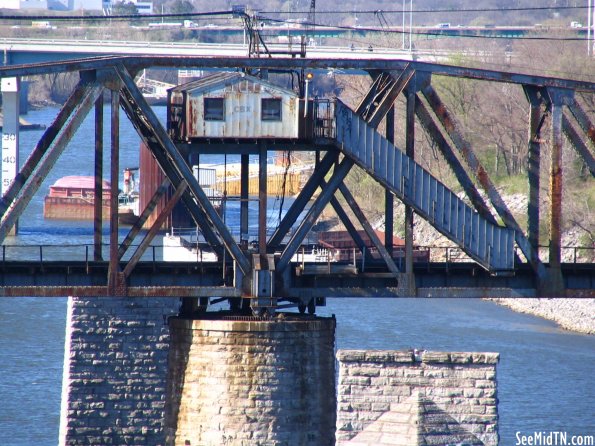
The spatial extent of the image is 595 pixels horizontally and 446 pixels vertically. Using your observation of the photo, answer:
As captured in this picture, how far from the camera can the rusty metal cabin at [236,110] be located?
28984 mm

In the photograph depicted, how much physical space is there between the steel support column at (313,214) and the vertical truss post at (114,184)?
353 cm

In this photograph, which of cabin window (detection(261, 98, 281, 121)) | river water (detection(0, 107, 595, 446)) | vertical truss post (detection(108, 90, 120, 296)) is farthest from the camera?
river water (detection(0, 107, 595, 446))

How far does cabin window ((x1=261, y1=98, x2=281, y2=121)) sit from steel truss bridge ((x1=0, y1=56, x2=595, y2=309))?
63 centimetres

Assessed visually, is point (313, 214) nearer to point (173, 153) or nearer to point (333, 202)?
point (333, 202)

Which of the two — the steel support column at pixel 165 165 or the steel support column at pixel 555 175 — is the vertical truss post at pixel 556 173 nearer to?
the steel support column at pixel 555 175

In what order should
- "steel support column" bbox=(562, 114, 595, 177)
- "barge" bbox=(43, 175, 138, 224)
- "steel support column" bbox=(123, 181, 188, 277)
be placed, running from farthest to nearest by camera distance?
"barge" bbox=(43, 175, 138, 224) → "steel support column" bbox=(562, 114, 595, 177) → "steel support column" bbox=(123, 181, 188, 277)

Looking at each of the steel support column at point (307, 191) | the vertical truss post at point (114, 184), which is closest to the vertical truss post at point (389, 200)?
the steel support column at point (307, 191)

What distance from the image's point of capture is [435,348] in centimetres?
5262

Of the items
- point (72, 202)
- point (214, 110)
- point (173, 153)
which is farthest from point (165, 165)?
point (72, 202)

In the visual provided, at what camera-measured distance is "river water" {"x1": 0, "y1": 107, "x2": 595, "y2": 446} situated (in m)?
42.7

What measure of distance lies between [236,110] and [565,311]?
124 ft

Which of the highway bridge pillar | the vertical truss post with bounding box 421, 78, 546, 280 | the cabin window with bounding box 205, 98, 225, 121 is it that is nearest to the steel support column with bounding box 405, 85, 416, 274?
the vertical truss post with bounding box 421, 78, 546, 280

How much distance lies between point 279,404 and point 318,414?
3.38 ft

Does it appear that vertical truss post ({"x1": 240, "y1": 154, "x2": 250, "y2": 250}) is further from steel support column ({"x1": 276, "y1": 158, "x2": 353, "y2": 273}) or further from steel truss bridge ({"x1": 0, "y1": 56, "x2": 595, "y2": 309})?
steel support column ({"x1": 276, "y1": 158, "x2": 353, "y2": 273})
